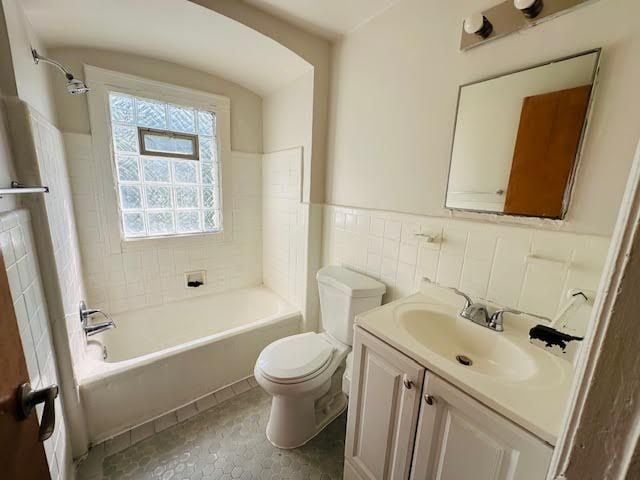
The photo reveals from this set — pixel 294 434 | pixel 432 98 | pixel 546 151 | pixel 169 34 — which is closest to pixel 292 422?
pixel 294 434

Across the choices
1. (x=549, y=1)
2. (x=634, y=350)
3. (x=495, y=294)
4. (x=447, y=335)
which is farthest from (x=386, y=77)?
(x=634, y=350)

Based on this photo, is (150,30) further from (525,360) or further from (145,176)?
(525,360)

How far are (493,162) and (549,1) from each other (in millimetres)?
528

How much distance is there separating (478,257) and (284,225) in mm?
1500

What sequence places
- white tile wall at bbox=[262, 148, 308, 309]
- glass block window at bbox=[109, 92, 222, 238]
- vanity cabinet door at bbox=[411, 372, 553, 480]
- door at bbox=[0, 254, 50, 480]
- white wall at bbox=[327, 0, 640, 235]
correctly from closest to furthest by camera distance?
door at bbox=[0, 254, 50, 480], vanity cabinet door at bbox=[411, 372, 553, 480], white wall at bbox=[327, 0, 640, 235], glass block window at bbox=[109, 92, 222, 238], white tile wall at bbox=[262, 148, 308, 309]

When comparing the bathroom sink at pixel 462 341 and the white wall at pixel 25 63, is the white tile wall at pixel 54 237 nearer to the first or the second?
the white wall at pixel 25 63

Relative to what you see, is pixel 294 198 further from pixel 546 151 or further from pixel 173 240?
pixel 546 151

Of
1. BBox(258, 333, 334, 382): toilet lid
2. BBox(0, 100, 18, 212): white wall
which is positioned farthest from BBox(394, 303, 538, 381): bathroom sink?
BBox(0, 100, 18, 212): white wall

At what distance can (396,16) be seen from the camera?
1356 mm

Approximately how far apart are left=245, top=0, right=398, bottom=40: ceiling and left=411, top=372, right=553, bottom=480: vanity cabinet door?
5.72ft

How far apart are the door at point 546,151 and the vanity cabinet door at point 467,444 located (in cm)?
72

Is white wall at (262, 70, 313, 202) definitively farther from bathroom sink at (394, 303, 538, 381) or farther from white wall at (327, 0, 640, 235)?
bathroom sink at (394, 303, 538, 381)

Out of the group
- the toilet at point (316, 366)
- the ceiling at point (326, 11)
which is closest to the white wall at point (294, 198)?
the ceiling at point (326, 11)

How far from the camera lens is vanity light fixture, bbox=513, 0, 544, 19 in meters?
0.89
